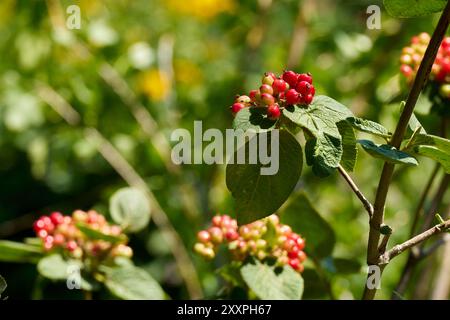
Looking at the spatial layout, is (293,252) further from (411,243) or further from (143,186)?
(143,186)

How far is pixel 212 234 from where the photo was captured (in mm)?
833

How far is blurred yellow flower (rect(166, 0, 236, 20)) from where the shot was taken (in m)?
2.06

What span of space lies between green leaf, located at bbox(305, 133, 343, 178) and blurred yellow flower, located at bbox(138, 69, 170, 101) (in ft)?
3.67

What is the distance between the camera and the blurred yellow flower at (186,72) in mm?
2025

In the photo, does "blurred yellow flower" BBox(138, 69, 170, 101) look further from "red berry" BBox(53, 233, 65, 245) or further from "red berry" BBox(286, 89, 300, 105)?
"red berry" BBox(286, 89, 300, 105)

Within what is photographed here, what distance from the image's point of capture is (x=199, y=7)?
2.17 metres

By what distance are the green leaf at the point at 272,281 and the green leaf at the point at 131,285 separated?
0.17m

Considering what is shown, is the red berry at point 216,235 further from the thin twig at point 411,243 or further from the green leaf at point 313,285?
the thin twig at point 411,243

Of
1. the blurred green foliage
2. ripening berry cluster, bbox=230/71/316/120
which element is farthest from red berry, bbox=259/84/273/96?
the blurred green foliage

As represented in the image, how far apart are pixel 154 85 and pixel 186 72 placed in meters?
0.33

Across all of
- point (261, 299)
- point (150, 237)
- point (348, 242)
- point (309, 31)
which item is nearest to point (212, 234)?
point (261, 299)

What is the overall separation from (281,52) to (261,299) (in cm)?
95

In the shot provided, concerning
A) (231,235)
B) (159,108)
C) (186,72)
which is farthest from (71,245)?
(186,72)

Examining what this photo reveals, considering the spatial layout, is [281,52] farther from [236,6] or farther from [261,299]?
[261,299]
